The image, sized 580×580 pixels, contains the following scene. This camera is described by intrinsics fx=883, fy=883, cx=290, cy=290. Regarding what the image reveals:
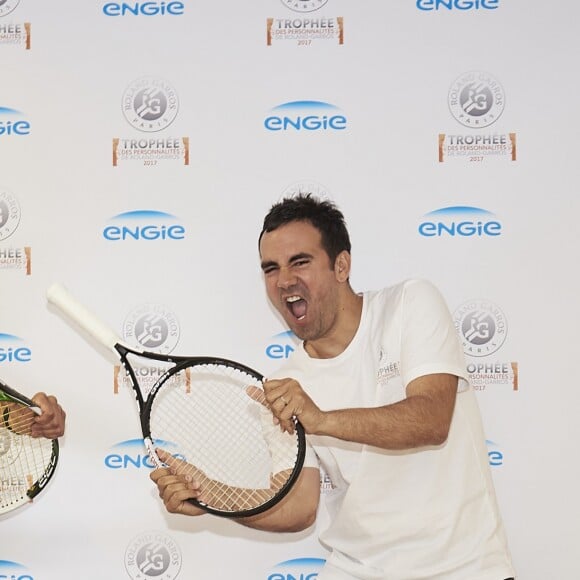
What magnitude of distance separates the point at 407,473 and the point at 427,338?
41 cm

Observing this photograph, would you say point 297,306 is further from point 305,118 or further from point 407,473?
point 305,118

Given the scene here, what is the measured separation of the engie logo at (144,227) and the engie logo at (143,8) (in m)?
0.76

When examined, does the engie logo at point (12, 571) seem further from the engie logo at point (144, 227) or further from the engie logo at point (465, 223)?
the engie logo at point (465, 223)

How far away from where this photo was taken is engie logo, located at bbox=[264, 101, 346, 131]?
3260 millimetres

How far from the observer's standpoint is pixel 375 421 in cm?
229

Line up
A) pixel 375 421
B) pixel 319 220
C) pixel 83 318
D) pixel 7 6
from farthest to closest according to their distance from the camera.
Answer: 1. pixel 7 6
2. pixel 319 220
3. pixel 83 318
4. pixel 375 421

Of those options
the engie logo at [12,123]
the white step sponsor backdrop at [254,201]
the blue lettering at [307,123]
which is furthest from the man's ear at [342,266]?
the engie logo at [12,123]

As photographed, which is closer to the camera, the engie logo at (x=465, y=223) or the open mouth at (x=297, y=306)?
the open mouth at (x=297, y=306)

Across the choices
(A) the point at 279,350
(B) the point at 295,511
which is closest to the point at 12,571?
(B) the point at 295,511

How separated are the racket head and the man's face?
255 millimetres

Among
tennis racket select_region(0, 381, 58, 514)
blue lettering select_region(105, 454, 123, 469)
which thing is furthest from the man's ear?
blue lettering select_region(105, 454, 123, 469)

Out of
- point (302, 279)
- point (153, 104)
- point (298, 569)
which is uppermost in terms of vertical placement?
point (153, 104)

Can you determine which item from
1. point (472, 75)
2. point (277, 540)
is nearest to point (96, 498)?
Answer: point (277, 540)

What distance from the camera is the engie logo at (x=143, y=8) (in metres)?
3.33
